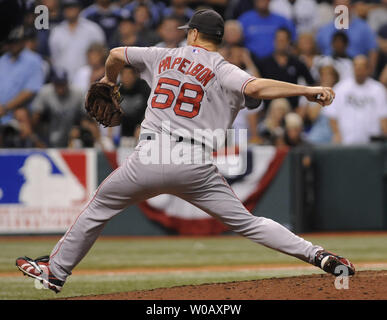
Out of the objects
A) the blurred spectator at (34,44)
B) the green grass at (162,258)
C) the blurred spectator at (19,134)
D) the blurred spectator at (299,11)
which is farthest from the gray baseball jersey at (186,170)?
the blurred spectator at (299,11)

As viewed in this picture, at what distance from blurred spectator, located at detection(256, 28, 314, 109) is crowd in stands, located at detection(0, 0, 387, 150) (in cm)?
1

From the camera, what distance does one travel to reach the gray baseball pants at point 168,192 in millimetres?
5414

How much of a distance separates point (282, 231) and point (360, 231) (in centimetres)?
A: 583

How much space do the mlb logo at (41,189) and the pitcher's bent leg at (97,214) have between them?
4.99m

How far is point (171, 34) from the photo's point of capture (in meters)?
11.5

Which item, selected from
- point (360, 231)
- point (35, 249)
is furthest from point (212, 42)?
point (360, 231)

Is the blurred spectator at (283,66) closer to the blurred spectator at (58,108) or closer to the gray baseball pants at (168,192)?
the blurred spectator at (58,108)

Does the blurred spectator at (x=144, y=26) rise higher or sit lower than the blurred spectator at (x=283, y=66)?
higher

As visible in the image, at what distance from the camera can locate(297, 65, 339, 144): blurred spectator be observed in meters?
11.6

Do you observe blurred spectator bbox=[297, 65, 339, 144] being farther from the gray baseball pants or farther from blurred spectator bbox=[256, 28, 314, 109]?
the gray baseball pants

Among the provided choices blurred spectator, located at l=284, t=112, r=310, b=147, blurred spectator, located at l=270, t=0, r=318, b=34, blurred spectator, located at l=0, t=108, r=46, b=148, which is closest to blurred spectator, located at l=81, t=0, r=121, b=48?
blurred spectator, located at l=0, t=108, r=46, b=148

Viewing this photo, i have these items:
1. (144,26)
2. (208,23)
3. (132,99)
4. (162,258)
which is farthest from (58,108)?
(208,23)

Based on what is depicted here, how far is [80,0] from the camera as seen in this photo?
42.1 ft

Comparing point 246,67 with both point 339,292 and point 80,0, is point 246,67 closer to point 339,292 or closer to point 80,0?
point 80,0
